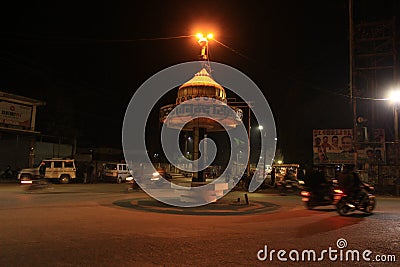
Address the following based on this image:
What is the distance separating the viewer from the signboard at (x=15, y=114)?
33188 millimetres

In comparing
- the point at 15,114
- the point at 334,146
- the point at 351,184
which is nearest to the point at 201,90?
the point at 351,184

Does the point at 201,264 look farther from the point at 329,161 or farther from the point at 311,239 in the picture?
the point at 329,161

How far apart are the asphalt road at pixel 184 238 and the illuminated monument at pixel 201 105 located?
4.79 m

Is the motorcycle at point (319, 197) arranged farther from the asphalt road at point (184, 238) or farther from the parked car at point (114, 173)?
the parked car at point (114, 173)

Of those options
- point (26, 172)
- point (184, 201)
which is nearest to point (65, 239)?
point (184, 201)

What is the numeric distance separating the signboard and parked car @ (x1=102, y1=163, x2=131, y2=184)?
8.79 m

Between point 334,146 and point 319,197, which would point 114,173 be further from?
point 319,197

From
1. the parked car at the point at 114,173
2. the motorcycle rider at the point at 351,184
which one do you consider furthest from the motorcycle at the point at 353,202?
the parked car at the point at 114,173

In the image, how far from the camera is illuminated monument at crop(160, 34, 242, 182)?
15719 mm

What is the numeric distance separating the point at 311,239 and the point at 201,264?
3550mm

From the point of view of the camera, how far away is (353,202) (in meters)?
13.2

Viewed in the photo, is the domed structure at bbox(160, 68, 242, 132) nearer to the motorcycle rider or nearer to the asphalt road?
the asphalt road

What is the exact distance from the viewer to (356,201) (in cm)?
1326

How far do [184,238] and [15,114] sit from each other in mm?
31373
